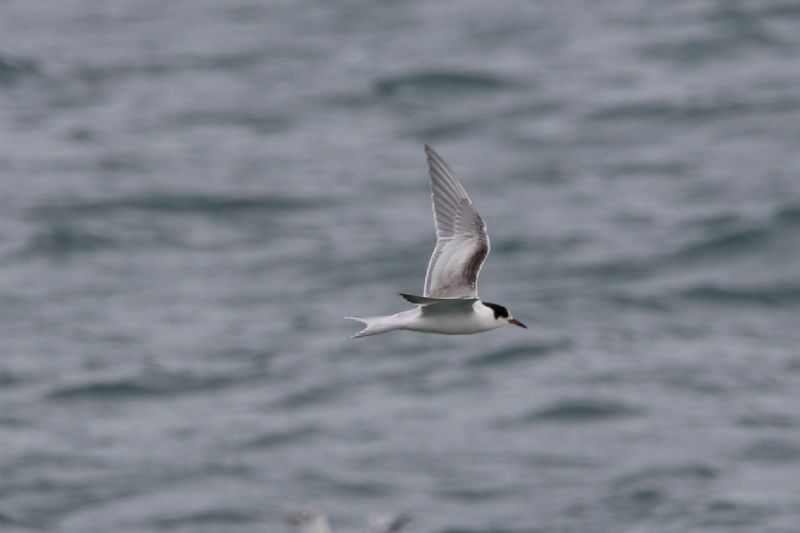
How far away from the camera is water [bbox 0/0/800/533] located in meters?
20.7

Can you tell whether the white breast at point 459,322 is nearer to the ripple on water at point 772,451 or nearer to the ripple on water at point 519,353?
the ripple on water at point 772,451

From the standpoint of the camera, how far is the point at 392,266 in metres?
26.1

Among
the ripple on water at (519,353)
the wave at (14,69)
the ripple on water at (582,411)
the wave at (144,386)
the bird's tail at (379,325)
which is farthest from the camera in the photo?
the wave at (14,69)

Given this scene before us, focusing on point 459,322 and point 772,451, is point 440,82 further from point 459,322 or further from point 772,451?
point 459,322

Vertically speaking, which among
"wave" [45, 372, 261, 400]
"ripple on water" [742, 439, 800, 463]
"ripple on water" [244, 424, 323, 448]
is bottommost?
"ripple on water" [742, 439, 800, 463]

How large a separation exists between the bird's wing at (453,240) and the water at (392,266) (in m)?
8.44

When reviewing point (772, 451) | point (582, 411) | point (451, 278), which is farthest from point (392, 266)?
point (451, 278)

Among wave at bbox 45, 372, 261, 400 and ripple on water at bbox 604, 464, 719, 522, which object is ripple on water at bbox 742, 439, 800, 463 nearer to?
ripple on water at bbox 604, 464, 719, 522

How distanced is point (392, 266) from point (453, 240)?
14.5 m

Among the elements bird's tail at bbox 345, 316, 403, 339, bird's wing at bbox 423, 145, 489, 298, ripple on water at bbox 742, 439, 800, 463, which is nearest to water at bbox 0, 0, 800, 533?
ripple on water at bbox 742, 439, 800, 463

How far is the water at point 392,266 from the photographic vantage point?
20688 millimetres

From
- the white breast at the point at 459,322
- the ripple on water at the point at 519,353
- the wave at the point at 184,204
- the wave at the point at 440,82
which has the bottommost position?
the ripple on water at the point at 519,353

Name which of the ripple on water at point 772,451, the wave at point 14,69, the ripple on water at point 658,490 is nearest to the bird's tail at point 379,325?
the ripple on water at point 658,490

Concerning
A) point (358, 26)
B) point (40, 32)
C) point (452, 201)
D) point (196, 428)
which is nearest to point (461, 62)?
point (358, 26)
